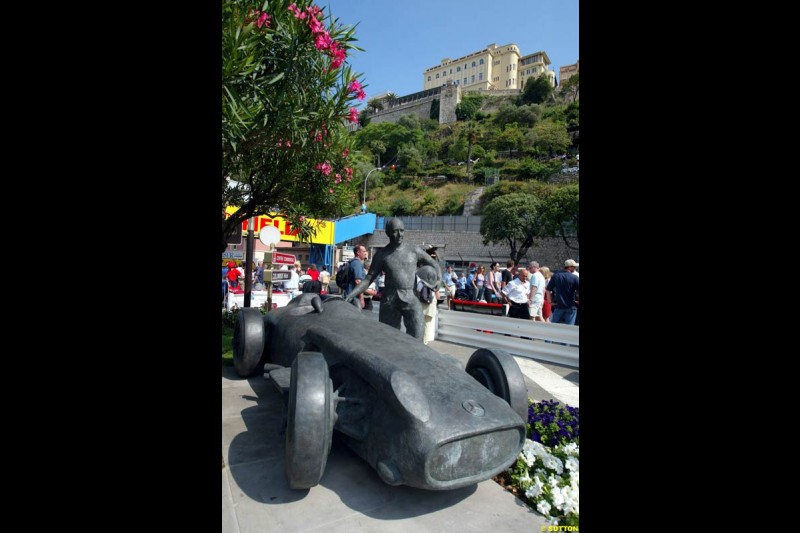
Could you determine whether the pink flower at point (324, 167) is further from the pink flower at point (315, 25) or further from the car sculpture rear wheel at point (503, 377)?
the car sculpture rear wheel at point (503, 377)

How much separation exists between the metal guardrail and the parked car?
4.10 m

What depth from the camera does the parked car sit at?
8.06 feet

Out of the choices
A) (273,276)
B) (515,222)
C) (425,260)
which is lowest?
(273,276)

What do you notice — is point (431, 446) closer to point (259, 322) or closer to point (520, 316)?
point (259, 322)

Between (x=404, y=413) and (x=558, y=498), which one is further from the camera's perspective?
(x=558, y=498)

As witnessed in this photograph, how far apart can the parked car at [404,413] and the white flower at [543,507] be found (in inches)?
13.3

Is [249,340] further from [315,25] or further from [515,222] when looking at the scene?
[515,222]

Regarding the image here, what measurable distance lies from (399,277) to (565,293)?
11.8 ft

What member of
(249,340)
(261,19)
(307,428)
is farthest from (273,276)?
(307,428)

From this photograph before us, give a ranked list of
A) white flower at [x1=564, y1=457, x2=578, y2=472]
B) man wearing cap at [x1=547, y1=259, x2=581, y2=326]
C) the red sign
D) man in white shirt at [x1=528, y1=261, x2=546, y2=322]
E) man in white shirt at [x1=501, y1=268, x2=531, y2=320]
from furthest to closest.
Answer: the red sign < man in white shirt at [x1=501, y1=268, x2=531, y2=320] < man in white shirt at [x1=528, y1=261, x2=546, y2=322] < man wearing cap at [x1=547, y1=259, x2=581, y2=326] < white flower at [x1=564, y1=457, x2=578, y2=472]

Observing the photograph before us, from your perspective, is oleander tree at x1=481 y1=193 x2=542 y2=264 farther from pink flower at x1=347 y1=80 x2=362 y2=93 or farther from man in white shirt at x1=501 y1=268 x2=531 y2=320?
pink flower at x1=347 y1=80 x2=362 y2=93

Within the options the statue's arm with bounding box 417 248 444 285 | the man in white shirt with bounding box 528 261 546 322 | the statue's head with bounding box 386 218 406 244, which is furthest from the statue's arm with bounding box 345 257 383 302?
the man in white shirt with bounding box 528 261 546 322

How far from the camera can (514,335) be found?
25.8ft
